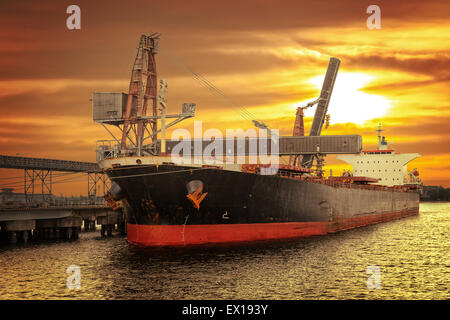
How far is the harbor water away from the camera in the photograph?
18688 mm

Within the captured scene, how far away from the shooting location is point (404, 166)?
7750cm

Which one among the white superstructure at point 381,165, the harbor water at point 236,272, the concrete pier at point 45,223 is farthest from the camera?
the white superstructure at point 381,165

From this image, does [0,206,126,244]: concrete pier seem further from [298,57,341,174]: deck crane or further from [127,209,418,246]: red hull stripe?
[298,57,341,174]: deck crane

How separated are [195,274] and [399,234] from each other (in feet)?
91.6

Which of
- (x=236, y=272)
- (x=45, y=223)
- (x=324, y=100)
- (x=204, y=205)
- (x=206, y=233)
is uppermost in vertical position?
(x=324, y=100)

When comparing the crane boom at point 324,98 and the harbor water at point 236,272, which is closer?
the harbor water at point 236,272

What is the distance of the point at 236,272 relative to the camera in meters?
22.1

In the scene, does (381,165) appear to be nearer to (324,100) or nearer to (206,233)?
(324,100)

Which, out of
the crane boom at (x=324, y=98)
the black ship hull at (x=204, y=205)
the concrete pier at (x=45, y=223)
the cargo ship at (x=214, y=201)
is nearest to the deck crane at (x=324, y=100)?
the crane boom at (x=324, y=98)

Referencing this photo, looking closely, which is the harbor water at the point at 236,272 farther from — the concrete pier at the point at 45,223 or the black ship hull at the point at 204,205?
the concrete pier at the point at 45,223

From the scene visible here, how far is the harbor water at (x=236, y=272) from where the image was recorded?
1869cm

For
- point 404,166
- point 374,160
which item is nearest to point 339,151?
point 374,160

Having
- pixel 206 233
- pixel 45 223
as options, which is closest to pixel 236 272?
pixel 206 233
